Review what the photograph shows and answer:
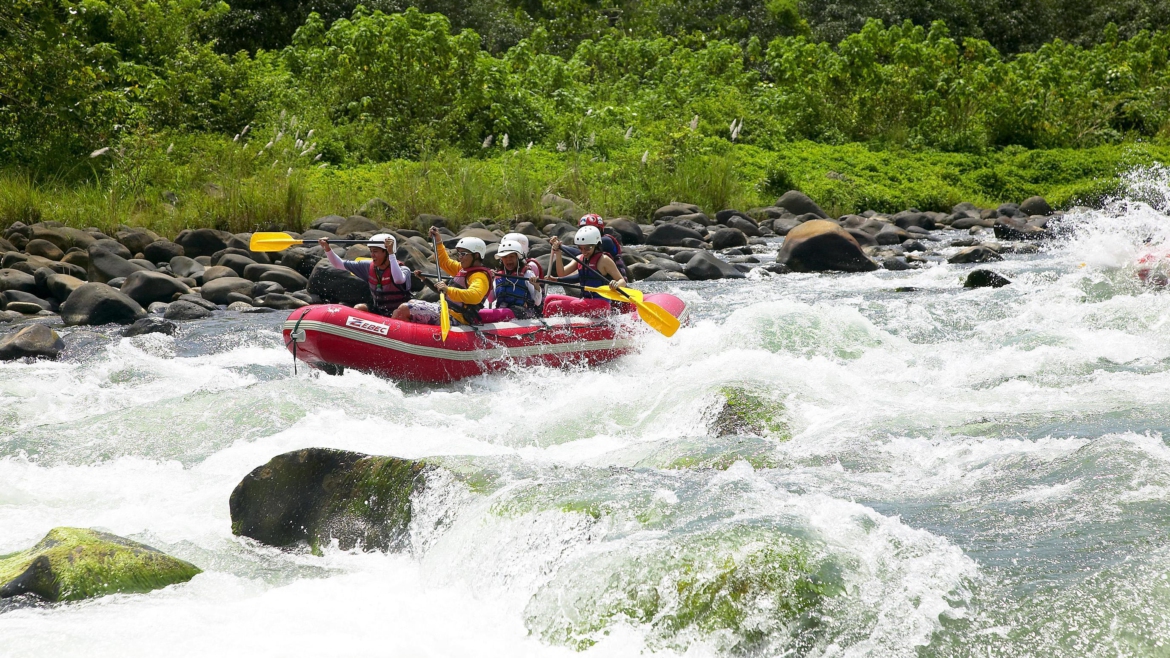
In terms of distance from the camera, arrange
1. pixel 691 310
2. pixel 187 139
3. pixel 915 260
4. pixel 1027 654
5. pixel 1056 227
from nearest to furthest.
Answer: pixel 1027 654
pixel 691 310
pixel 915 260
pixel 1056 227
pixel 187 139

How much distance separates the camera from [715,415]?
619 centimetres

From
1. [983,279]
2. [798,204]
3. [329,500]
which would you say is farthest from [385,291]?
[798,204]

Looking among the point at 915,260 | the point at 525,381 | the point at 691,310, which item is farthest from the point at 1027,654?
the point at 915,260

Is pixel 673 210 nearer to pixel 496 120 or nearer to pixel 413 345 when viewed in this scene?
pixel 496 120

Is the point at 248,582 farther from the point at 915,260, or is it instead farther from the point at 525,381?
the point at 915,260

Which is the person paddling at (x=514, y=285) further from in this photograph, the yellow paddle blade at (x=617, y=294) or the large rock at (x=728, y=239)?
the large rock at (x=728, y=239)

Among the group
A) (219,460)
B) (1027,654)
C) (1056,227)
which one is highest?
(1027,654)

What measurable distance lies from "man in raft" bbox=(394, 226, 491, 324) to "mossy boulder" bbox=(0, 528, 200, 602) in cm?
405

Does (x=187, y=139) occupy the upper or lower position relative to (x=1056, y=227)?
upper

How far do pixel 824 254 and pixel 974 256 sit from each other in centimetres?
180

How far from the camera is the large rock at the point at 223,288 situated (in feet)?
35.8

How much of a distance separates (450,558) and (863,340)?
5.13 meters

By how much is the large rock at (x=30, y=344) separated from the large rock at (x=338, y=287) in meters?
2.72

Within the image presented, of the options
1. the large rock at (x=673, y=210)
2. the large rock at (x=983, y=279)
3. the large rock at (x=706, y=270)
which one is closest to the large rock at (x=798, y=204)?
the large rock at (x=673, y=210)
